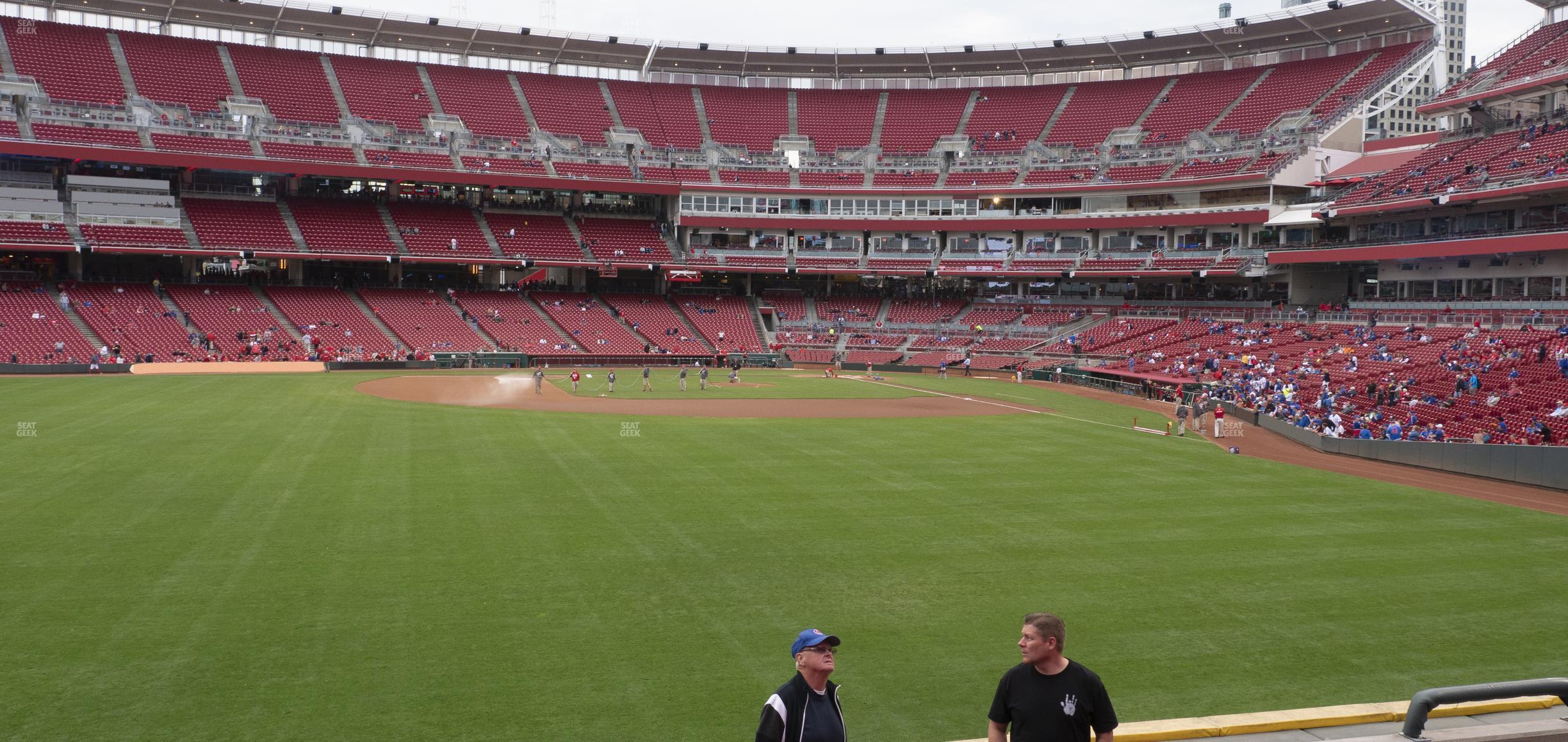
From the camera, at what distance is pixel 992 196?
256 feet

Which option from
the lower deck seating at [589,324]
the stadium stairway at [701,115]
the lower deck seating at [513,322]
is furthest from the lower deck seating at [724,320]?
the stadium stairway at [701,115]

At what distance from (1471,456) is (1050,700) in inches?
1064

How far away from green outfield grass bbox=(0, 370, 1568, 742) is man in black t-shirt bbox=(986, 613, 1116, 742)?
143 inches

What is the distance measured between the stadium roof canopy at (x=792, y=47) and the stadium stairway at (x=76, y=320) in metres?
25.0

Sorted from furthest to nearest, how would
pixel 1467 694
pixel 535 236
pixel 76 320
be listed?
pixel 535 236 → pixel 76 320 → pixel 1467 694

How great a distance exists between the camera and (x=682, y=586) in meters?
14.1

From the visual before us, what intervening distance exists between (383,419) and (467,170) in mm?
42588

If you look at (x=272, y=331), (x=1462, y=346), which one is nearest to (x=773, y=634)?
(x=1462, y=346)

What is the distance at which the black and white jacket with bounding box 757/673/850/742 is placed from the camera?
5.60 meters

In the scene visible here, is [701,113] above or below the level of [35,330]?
above

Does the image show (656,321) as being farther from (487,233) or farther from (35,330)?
(35,330)

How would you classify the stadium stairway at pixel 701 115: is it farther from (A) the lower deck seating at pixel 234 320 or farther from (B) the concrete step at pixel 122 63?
(B) the concrete step at pixel 122 63

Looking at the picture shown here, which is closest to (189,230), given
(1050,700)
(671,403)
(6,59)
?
(6,59)

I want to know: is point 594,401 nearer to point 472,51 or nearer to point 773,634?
point 773,634
